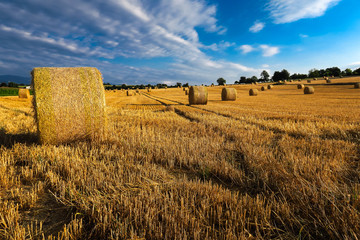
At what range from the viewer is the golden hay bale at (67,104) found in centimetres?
508

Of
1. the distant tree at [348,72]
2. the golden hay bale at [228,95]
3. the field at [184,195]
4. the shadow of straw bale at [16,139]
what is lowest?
the field at [184,195]

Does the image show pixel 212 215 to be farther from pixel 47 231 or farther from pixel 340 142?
pixel 340 142

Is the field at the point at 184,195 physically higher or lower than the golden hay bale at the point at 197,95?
lower

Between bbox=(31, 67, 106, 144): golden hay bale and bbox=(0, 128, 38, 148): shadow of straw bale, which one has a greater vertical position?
bbox=(31, 67, 106, 144): golden hay bale

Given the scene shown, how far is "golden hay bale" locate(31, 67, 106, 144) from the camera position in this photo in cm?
508

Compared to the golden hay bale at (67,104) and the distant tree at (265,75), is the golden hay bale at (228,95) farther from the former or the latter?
the distant tree at (265,75)

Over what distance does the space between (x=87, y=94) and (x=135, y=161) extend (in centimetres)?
287

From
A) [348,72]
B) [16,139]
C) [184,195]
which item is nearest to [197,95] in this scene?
[16,139]

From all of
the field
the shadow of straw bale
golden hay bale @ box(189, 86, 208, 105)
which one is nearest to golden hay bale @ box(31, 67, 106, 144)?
the shadow of straw bale

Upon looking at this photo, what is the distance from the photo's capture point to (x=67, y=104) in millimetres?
5277

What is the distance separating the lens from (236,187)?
3002 mm

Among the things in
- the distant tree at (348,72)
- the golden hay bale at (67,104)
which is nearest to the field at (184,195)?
the golden hay bale at (67,104)

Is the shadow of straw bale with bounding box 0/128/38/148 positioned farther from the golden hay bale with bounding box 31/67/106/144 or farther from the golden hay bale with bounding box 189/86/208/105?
the golden hay bale with bounding box 189/86/208/105

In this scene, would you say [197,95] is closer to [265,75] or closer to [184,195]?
[184,195]
